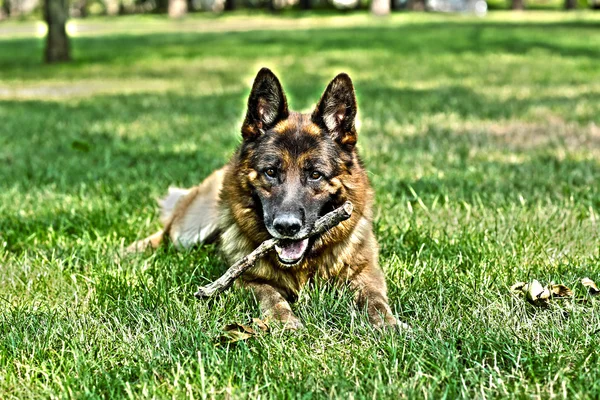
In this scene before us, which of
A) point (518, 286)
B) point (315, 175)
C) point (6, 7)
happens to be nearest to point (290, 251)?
point (315, 175)

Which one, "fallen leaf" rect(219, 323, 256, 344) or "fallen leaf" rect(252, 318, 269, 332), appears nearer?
Result: "fallen leaf" rect(219, 323, 256, 344)

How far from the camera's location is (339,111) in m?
4.01

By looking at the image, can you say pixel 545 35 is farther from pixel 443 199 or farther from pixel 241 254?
pixel 241 254

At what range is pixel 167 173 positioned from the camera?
7.02 metres

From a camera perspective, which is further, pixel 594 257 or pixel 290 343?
pixel 594 257

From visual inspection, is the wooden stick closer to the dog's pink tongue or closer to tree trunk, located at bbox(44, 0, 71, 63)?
the dog's pink tongue

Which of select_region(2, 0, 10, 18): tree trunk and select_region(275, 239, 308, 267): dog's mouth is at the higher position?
select_region(2, 0, 10, 18): tree trunk

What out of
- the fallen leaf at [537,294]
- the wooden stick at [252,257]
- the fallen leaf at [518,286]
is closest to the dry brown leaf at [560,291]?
the fallen leaf at [537,294]

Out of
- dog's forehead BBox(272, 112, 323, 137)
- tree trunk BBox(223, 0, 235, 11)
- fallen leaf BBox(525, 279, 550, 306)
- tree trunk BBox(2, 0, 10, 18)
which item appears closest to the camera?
fallen leaf BBox(525, 279, 550, 306)

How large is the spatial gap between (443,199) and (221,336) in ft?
10.1

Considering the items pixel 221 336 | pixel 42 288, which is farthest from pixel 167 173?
pixel 221 336

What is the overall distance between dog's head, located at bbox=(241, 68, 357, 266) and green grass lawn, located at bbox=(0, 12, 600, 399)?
0.42 metres

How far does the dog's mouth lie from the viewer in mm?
3705

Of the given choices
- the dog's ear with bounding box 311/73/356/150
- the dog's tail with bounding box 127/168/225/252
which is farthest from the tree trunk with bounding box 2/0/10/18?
the dog's ear with bounding box 311/73/356/150
